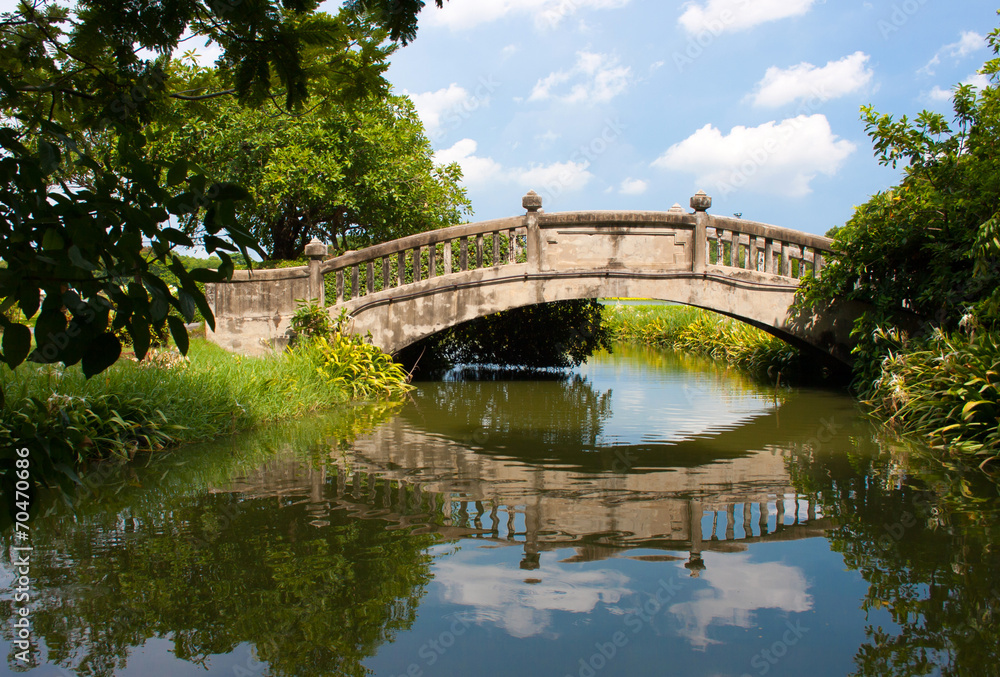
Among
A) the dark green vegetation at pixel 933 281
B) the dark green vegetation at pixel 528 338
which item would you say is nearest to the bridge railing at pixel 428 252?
the dark green vegetation at pixel 528 338

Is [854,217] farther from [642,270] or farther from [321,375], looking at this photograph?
[321,375]

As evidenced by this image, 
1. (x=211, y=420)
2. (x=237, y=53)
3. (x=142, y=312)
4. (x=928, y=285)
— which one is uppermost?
(x=237, y=53)

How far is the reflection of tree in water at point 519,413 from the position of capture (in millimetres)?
7598

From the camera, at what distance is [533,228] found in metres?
11.1

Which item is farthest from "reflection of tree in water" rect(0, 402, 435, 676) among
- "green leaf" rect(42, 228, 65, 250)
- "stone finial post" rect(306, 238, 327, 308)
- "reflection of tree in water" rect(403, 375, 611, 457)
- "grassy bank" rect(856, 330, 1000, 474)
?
"stone finial post" rect(306, 238, 327, 308)

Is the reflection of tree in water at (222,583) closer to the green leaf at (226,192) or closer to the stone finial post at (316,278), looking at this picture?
the green leaf at (226,192)

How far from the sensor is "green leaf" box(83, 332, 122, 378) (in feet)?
5.74

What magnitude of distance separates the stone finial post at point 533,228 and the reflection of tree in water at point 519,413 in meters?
2.08

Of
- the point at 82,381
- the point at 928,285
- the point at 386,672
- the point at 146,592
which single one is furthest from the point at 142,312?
the point at 928,285

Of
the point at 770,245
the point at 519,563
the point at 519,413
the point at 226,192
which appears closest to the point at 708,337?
the point at 770,245

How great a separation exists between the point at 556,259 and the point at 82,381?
21.7 ft

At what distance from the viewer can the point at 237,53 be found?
418 cm

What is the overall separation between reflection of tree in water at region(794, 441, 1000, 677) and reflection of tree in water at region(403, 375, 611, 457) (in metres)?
2.45

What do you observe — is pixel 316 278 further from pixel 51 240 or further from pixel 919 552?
pixel 51 240
